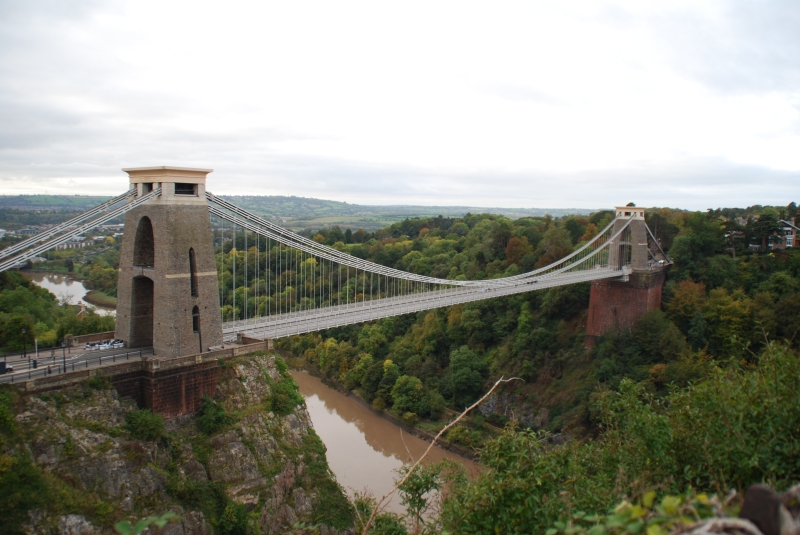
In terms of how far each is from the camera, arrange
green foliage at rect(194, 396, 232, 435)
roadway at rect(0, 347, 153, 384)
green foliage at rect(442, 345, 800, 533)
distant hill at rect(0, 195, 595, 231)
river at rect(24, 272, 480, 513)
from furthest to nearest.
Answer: distant hill at rect(0, 195, 595, 231)
river at rect(24, 272, 480, 513)
green foliage at rect(194, 396, 232, 435)
roadway at rect(0, 347, 153, 384)
green foliage at rect(442, 345, 800, 533)

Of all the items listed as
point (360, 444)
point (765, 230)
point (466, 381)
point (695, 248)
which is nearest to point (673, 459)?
point (360, 444)

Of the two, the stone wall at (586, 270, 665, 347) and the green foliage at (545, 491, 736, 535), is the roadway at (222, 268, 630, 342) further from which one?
the green foliage at (545, 491, 736, 535)

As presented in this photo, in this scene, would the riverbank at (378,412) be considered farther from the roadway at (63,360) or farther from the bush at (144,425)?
the roadway at (63,360)

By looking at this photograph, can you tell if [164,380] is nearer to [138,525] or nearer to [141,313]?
[141,313]

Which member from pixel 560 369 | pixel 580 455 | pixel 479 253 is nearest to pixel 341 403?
pixel 560 369

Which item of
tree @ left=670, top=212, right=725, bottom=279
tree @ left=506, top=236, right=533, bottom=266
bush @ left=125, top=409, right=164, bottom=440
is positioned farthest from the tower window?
tree @ left=506, top=236, right=533, bottom=266
